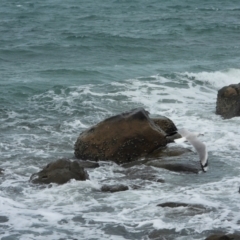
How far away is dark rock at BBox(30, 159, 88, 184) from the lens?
11.9 meters

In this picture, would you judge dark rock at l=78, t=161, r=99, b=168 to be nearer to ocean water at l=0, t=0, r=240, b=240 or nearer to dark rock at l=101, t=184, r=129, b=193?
ocean water at l=0, t=0, r=240, b=240

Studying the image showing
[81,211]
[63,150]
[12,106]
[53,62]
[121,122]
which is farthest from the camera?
[53,62]

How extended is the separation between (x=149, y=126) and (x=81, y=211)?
10.4 ft

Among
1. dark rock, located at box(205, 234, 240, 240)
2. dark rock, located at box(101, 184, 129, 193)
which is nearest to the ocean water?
dark rock, located at box(101, 184, 129, 193)

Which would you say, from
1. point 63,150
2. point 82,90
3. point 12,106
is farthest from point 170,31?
point 63,150

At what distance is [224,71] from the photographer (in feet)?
76.8

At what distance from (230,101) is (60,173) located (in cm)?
604

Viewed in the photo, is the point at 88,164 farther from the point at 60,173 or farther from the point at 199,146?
the point at 199,146

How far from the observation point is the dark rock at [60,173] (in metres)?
11.9

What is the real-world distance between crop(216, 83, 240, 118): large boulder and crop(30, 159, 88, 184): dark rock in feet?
18.0

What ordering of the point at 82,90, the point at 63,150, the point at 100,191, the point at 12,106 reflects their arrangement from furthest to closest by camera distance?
the point at 82,90 → the point at 12,106 → the point at 63,150 → the point at 100,191

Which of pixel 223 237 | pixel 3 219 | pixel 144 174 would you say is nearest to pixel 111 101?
pixel 144 174

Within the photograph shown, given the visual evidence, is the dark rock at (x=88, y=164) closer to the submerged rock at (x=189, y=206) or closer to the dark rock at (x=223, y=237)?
the submerged rock at (x=189, y=206)

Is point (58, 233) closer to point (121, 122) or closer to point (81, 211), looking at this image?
point (81, 211)
